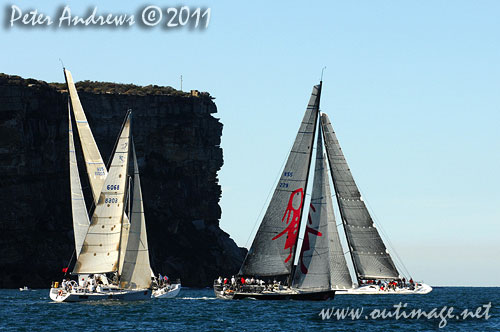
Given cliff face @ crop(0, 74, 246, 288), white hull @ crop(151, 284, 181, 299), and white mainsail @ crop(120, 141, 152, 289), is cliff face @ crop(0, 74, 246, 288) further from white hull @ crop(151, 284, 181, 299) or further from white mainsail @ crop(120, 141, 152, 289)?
white mainsail @ crop(120, 141, 152, 289)

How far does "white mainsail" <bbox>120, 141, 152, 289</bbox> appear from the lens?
6350 cm

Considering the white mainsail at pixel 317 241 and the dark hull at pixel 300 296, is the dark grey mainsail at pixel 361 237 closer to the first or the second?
the white mainsail at pixel 317 241

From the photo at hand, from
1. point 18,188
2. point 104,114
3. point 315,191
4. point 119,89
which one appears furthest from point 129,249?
point 119,89

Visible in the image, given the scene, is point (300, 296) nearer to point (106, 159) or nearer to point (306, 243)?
point (306, 243)

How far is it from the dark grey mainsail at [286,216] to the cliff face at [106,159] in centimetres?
5492

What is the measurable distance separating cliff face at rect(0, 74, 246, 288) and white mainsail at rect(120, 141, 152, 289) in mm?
47773

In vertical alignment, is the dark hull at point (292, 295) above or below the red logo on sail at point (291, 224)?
below

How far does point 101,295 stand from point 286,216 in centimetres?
1259

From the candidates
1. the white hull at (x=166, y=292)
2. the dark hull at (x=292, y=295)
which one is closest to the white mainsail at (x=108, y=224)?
the dark hull at (x=292, y=295)

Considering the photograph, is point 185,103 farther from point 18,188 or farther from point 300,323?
point 300,323

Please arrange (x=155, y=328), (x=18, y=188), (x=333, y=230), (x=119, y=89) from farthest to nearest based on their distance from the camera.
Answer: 1. (x=119, y=89)
2. (x=18, y=188)
3. (x=333, y=230)
4. (x=155, y=328)

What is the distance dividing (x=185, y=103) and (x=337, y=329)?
78781mm

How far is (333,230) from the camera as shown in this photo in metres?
66.3

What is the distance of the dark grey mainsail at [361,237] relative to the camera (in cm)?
7706
